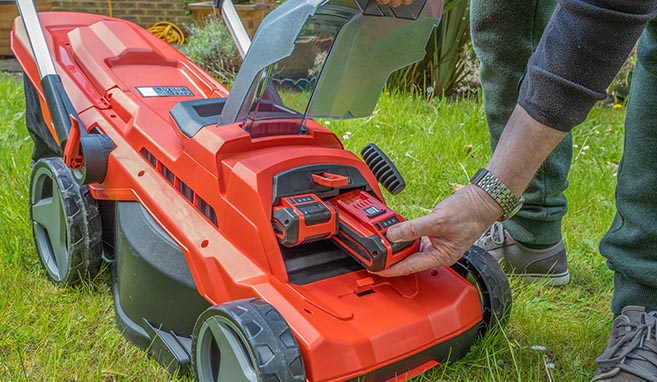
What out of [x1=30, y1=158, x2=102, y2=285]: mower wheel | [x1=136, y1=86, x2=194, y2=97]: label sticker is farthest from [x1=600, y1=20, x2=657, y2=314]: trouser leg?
[x1=30, y1=158, x2=102, y2=285]: mower wheel

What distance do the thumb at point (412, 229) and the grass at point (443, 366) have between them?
0.83 feet

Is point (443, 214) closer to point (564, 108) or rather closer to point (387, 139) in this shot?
point (564, 108)

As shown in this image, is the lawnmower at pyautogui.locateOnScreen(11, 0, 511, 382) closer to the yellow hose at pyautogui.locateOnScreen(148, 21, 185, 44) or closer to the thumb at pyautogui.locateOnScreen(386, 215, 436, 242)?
the thumb at pyautogui.locateOnScreen(386, 215, 436, 242)

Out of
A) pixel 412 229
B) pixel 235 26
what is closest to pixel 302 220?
pixel 412 229

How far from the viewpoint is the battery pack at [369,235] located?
1.13 meters

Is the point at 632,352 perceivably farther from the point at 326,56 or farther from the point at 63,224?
the point at 63,224

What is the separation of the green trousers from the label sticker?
654 mm

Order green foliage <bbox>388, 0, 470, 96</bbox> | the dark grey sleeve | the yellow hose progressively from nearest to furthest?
1. the dark grey sleeve
2. green foliage <bbox>388, 0, 470, 96</bbox>
3. the yellow hose

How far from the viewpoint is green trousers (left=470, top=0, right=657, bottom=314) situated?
1.23 meters

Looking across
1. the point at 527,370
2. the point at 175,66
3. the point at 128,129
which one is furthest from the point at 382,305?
the point at 175,66

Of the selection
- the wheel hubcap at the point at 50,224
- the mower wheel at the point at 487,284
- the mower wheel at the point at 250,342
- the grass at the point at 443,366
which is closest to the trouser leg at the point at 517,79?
the grass at the point at 443,366

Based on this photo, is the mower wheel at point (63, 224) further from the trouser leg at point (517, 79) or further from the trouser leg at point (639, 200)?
the trouser leg at point (639, 200)

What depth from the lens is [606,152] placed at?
2.68 meters

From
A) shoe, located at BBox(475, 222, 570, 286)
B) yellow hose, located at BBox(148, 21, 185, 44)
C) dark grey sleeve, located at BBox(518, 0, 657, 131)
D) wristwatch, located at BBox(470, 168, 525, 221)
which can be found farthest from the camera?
yellow hose, located at BBox(148, 21, 185, 44)
